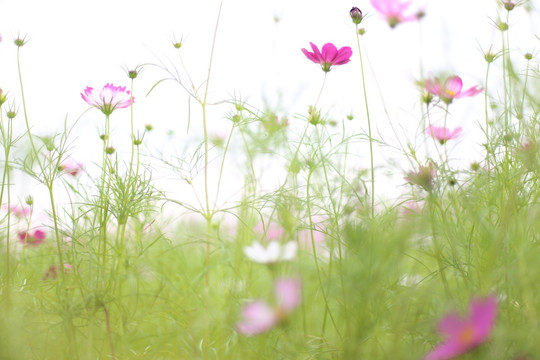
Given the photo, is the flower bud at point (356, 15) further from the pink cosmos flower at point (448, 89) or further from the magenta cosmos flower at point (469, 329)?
the magenta cosmos flower at point (469, 329)

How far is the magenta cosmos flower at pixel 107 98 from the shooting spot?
0.79 m

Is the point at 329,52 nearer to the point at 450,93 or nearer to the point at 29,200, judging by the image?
the point at 450,93

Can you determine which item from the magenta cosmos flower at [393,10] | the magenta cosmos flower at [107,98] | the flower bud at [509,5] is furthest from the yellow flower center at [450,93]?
the magenta cosmos flower at [107,98]

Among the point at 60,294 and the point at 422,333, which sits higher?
the point at 60,294

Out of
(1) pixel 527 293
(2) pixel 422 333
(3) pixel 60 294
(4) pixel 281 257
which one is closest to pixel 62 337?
(3) pixel 60 294

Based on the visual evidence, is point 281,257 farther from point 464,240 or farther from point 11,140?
point 11,140

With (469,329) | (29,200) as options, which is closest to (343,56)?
(469,329)

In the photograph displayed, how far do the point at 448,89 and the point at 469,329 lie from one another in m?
0.41

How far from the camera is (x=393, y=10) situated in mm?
671

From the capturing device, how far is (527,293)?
19.0 inches

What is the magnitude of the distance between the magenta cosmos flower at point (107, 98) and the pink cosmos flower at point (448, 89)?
1.46 feet

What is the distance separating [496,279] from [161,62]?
1.74 ft

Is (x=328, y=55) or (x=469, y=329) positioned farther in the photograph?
(x=328, y=55)

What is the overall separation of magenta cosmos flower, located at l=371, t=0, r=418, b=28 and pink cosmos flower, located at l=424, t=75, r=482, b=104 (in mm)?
95
